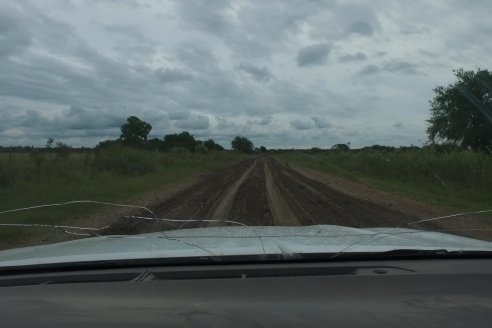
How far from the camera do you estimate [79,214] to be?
1511 centimetres

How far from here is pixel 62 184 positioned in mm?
22719

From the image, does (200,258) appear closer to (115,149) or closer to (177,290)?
(177,290)

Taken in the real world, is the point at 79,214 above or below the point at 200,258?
below

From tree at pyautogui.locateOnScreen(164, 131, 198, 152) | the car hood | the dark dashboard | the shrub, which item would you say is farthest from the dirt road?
tree at pyautogui.locateOnScreen(164, 131, 198, 152)

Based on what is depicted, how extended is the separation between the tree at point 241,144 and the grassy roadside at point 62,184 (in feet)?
437

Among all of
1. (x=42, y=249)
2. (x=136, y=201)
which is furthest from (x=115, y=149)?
(x=42, y=249)

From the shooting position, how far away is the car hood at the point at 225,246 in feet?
10.5

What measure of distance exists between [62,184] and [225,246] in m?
20.7

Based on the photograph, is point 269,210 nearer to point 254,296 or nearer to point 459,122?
point 254,296

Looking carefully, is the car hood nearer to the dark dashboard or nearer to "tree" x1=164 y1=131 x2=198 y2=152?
the dark dashboard

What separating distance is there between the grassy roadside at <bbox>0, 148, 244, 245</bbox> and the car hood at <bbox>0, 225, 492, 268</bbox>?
798 cm

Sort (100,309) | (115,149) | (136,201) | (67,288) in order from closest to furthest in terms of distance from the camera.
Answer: (100,309) → (67,288) → (136,201) → (115,149)

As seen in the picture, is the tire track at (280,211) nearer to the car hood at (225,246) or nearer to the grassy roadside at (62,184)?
the grassy roadside at (62,184)

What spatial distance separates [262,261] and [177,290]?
57cm
